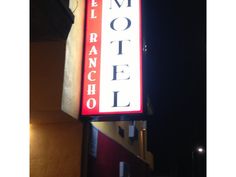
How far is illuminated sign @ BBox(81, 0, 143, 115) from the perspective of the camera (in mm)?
6477

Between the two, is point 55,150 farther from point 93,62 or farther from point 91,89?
point 93,62

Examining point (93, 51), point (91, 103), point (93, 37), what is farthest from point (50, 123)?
point (93, 37)

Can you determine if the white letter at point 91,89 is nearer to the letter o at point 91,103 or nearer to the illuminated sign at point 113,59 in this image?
the illuminated sign at point 113,59

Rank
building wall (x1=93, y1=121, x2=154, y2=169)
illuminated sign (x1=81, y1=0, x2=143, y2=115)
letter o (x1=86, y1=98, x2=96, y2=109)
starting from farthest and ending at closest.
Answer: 1. building wall (x1=93, y1=121, x2=154, y2=169)
2. letter o (x1=86, y1=98, x2=96, y2=109)
3. illuminated sign (x1=81, y1=0, x2=143, y2=115)

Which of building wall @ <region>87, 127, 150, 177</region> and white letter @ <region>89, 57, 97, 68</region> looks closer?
white letter @ <region>89, 57, 97, 68</region>

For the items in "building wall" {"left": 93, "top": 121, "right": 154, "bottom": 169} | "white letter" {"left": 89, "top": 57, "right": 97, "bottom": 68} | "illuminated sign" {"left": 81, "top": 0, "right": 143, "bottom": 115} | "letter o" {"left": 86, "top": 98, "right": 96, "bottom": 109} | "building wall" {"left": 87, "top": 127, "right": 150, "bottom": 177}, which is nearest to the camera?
"illuminated sign" {"left": 81, "top": 0, "right": 143, "bottom": 115}

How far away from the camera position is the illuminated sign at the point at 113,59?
255 inches

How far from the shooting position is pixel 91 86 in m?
6.80

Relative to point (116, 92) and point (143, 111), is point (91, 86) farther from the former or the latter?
point (143, 111)

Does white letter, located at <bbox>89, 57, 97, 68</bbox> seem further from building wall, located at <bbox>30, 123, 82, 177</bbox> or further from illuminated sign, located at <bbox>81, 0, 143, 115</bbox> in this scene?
building wall, located at <bbox>30, 123, 82, 177</bbox>

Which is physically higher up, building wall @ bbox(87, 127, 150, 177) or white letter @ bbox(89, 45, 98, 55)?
white letter @ bbox(89, 45, 98, 55)

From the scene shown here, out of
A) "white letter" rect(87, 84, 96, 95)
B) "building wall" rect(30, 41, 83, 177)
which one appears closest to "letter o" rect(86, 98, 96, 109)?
→ "white letter" rect(87, 84, 96, 95)

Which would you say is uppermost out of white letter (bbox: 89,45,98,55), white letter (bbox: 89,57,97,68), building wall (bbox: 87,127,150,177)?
white letter (bbox: 89,45,98,55)
